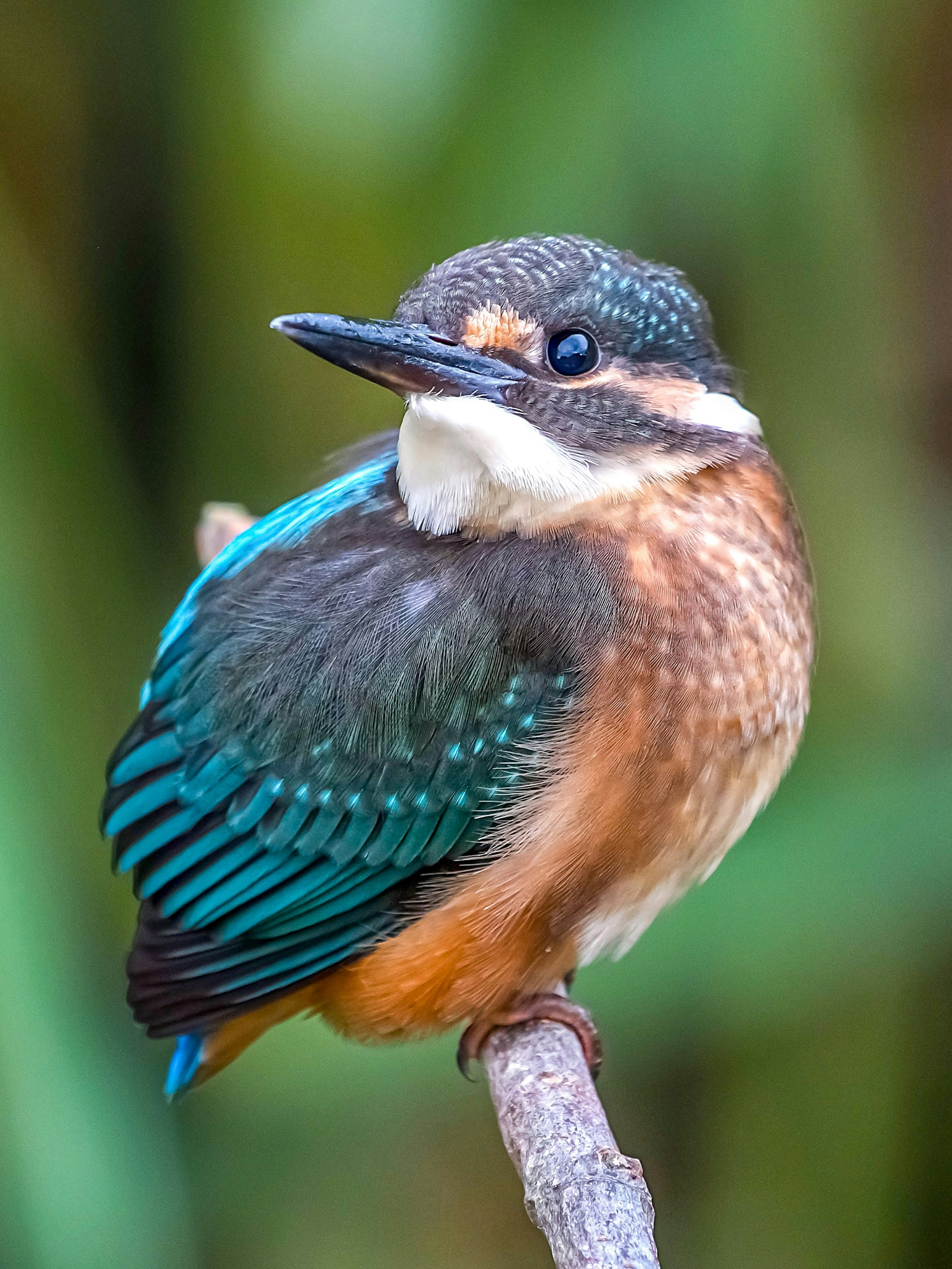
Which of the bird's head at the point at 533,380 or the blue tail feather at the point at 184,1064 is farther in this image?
the blue tail feather at the point at 184,1064

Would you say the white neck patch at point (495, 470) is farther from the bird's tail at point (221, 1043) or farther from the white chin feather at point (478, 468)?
the bird's tail at point (221, 1043)

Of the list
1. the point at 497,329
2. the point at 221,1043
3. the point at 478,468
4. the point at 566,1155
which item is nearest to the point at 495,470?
the point at 478,468

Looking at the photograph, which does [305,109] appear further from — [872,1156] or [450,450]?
[872,1156]

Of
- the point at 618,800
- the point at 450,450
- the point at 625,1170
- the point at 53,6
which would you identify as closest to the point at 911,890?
the point at 618,800

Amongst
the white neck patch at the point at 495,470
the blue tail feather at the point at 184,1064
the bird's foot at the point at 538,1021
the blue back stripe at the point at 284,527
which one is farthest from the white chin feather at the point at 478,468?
the blue tail feather at the point at 184,1064

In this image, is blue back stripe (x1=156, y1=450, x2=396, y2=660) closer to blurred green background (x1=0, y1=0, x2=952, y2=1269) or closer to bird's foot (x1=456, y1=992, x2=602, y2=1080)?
blurred green background (x1=0, y1=0, x2=952, y2=1269)

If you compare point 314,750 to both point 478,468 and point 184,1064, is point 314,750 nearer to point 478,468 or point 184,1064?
point 478,468
